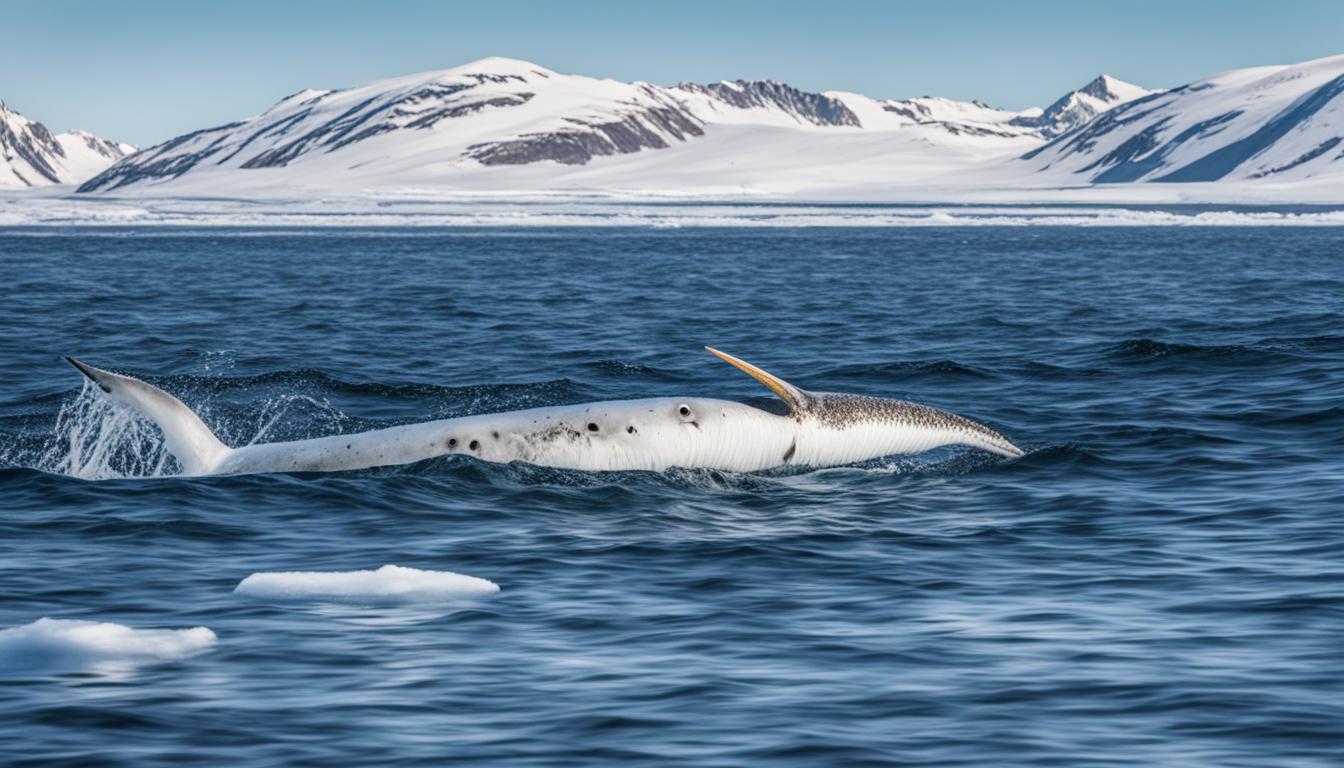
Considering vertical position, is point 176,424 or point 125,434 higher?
point 176,424

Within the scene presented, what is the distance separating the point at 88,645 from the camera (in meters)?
Answer: 10.1

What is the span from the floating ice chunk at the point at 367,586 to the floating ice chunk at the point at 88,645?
1325 millimetres

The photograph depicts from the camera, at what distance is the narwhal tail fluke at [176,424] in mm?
15538

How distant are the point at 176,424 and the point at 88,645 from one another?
6.80 m

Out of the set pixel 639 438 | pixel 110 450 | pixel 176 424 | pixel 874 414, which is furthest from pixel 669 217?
pixel 176 424

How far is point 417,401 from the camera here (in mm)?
23109

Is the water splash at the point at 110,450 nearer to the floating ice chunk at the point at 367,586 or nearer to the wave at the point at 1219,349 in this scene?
the floating ice chunk at the point at 367,586

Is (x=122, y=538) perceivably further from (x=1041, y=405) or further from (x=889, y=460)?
(x=1041, y=405)

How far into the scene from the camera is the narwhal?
16.6m

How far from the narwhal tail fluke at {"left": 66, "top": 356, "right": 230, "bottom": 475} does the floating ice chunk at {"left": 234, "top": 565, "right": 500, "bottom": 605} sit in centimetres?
404

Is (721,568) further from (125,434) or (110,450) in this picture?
(125,434)

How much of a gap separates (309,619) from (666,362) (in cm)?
1775

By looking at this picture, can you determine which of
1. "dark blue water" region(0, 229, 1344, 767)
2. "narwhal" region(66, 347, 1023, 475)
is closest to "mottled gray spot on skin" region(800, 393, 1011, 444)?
"narwhal" region(66, 347, 1023, 475)

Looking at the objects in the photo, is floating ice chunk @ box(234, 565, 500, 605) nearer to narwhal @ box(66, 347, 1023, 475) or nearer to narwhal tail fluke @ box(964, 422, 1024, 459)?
narwhal @ box(66, 347, 1023, 475)
